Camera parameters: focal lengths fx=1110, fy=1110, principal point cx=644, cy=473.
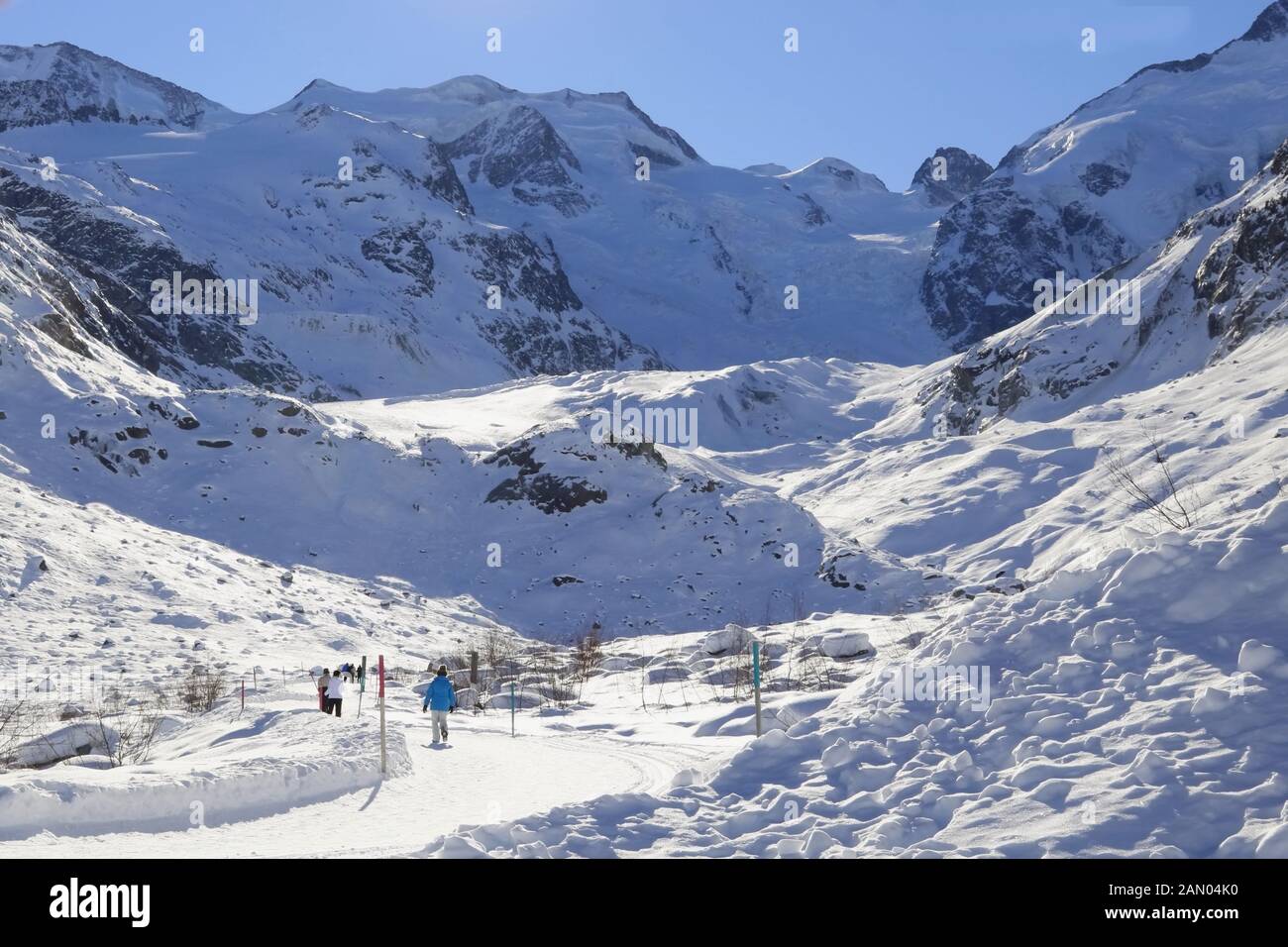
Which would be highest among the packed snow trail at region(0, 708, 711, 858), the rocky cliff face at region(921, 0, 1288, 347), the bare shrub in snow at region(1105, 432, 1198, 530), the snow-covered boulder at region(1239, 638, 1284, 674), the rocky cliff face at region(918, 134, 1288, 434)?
the rocky cliff face at region(921, 0, 1288, 347)

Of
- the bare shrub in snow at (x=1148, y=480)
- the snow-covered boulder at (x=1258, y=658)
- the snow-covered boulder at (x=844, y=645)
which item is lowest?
the snow-covered boulder at (x=844, y=645)

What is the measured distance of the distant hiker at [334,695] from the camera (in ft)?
60.8

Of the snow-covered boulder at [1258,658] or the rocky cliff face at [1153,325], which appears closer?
the snow-covered boulder at [1258,658]

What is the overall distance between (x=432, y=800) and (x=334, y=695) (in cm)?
697

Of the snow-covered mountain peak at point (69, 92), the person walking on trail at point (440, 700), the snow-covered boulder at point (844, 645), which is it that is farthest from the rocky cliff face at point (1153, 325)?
the snow-covered mountain peak at point (69, 92)

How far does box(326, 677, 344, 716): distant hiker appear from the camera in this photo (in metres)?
18.5

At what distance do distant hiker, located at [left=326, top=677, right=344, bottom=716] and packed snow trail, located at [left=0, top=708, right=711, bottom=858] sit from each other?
5.88 ft

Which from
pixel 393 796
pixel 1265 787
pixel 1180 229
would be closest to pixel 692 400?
pixel 1180 229

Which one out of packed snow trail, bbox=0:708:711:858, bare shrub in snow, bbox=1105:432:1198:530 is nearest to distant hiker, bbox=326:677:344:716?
packed snow trail, bbox=0:708:711:858

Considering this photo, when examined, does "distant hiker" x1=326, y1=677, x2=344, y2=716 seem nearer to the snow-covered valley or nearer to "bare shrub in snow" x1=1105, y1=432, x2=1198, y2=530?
the snow-covered valley

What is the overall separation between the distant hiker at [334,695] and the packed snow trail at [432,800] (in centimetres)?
179

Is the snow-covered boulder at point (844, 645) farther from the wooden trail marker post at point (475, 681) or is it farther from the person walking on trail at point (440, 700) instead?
the person walking on trail at point (440, 700)
